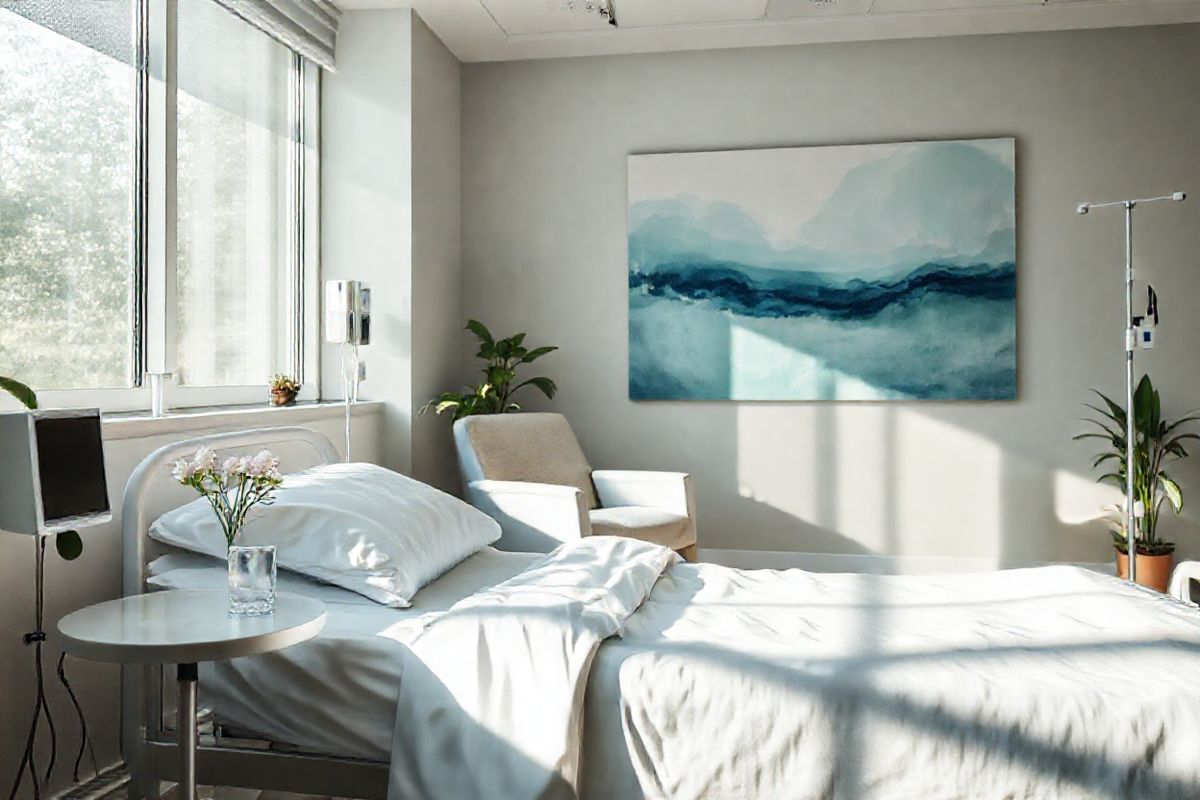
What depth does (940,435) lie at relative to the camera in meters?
4.45

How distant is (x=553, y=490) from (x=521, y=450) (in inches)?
23.4

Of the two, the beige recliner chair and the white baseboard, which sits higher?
the beige recliner chair

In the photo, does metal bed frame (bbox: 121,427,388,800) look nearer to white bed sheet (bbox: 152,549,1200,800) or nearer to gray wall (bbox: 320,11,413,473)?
white bed sheet (bbox: 152,549,1200,800)

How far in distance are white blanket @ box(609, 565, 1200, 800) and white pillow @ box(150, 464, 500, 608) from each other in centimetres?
62

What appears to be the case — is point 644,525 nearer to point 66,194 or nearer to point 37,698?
point 37,698

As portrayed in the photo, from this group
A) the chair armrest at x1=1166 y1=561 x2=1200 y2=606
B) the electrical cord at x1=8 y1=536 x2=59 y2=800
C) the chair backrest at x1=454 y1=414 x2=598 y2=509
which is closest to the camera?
the electrical cord at x1=8 y1=536 x2=59 y2=800

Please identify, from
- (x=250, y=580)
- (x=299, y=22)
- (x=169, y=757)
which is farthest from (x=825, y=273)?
(x=169, y=757)

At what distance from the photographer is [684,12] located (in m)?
4.18

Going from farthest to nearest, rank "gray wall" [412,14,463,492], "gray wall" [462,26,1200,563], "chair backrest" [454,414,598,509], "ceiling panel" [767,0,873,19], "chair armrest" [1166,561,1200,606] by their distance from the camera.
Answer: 1. "gray wall" [462,26,1200,563]
2. "gray wall" [412,14,463,492]
3. "ceiling panel" [767,0,873,19]
4. "chair backrest" [454,414,598,509]
5. "chair armrest" [1166,561,1200,606]

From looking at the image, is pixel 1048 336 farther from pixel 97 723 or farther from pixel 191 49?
pixel 97 723

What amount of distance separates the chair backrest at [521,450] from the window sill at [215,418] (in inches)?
19.3

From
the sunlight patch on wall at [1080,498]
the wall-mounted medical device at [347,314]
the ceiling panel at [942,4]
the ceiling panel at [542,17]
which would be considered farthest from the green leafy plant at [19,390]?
the sunlight patch on wall at [1080,498]

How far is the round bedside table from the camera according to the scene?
5.20ft

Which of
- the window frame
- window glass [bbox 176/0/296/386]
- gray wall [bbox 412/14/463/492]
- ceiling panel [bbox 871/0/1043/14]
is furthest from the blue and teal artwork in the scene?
the window frame
